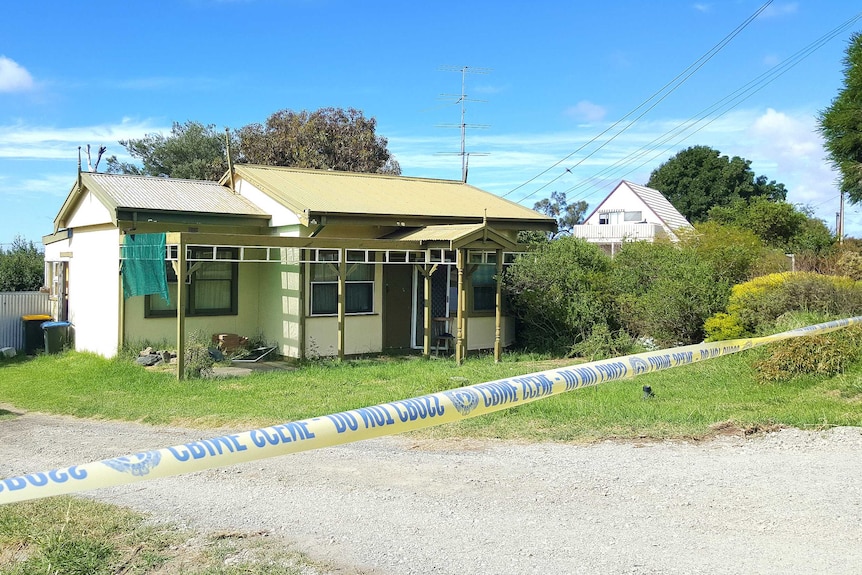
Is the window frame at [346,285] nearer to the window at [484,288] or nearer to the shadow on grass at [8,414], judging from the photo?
the window at [484,288]

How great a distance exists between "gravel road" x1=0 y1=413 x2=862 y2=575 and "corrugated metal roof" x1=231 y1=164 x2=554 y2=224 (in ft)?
28.1

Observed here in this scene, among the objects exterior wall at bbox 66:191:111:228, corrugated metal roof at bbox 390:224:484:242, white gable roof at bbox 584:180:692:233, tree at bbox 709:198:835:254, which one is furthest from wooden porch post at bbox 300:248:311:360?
white gable roof at bbox 584:180:692:233

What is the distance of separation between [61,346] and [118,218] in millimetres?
4237

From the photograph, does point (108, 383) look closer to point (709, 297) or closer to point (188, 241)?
point (188, 241)

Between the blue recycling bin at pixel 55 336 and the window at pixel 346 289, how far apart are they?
237 inches

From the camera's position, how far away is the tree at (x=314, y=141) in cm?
3516

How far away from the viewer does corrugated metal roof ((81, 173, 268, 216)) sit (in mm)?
15328


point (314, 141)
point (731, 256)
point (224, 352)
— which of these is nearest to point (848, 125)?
point (731, 256)

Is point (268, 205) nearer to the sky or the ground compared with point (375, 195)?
nearer to the ground

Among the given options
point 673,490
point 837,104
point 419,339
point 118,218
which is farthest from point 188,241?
point 837,104

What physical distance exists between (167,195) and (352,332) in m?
4.96

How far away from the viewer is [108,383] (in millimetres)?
12938

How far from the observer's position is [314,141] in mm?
35375

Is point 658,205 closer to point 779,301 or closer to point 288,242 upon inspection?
point 779,301
